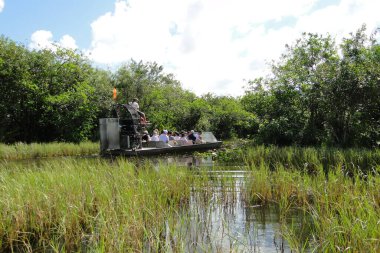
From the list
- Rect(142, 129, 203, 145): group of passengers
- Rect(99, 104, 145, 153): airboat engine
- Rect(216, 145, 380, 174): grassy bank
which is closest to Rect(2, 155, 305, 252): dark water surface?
Rect(216, 145, 380, 174): grassy bank

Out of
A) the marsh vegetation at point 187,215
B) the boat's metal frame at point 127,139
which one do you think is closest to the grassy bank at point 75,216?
the marsh vegetation at point 187,215

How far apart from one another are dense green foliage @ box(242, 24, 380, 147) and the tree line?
41 mm

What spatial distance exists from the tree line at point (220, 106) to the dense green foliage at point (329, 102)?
41 mm

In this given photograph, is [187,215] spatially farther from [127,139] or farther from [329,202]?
[127,139]

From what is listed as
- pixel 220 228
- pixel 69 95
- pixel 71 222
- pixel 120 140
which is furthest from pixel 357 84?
pixel 69 95

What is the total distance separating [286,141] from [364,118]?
359 centimetres

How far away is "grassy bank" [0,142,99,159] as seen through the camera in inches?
672

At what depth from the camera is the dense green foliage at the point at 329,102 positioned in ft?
50.8

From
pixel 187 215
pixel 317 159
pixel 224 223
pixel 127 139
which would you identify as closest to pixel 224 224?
→ pixel 224 223

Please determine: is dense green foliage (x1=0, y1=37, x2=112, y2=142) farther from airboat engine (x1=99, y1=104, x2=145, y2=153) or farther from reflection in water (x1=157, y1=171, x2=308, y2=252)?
reflection in water (x1=157, y1=171, x2=308, y2=252)

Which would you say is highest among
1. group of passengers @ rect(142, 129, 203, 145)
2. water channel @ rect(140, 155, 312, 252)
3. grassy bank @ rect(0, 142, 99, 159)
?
group of passengers @ rect(142, 129, 203, 145)

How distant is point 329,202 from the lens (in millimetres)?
5594

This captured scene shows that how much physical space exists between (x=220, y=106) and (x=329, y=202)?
31624 mm

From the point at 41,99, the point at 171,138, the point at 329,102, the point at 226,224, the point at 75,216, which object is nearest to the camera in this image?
the point at 75,216
